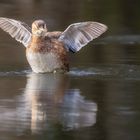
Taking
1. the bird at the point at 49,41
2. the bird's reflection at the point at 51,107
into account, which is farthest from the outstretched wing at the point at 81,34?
the bird's reflection at the point at 51,107

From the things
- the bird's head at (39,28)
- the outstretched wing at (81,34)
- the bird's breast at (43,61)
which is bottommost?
the bird's breast at (43,61)

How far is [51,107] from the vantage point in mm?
9078

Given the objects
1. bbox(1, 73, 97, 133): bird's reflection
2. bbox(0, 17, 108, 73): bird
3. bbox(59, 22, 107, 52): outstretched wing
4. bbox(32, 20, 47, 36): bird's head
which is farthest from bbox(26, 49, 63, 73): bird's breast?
bbox(1, 73, 97, 133): bird's reflection

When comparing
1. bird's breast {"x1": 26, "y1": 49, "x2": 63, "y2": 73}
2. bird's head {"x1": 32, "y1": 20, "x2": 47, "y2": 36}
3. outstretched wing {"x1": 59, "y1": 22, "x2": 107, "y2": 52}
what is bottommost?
bird's breast {"x1": 26, "y1": 49, "x2": 63, "y2": 73}

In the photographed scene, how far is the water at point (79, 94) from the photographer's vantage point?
7.92 m

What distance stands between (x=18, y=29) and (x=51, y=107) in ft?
11.6

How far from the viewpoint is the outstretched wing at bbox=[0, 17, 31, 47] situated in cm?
1227

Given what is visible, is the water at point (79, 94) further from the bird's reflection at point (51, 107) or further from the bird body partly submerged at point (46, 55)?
the bird body partly submerged at point (46, 55)

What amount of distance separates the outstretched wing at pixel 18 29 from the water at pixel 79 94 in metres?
0.40

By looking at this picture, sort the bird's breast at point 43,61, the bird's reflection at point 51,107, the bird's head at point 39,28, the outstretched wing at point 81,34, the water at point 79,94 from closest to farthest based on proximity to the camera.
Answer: the water at point 79,94 → the bird's reflection at point 51,107 → the bird's head at point 39,28 → the bird's breast at point 43,61 → the outstretched wing at point 81,34

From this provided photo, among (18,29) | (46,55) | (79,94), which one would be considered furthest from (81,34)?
(79,94)

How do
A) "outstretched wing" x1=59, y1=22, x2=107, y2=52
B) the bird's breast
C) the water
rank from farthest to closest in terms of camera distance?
"outstretched wing" x1=59, y1=22, x2=107, y2=52, the bird's breast, the water

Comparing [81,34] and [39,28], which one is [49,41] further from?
[81,34]

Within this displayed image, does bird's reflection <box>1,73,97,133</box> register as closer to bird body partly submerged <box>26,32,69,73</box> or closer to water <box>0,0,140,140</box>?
water <box>0,0,140,140</box>
